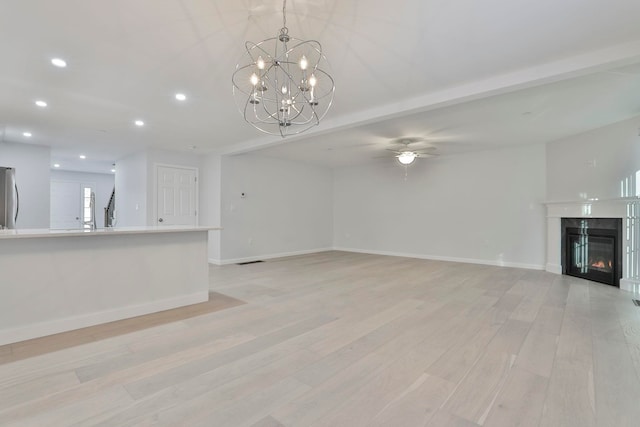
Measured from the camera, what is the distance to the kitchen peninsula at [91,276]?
2.58 m

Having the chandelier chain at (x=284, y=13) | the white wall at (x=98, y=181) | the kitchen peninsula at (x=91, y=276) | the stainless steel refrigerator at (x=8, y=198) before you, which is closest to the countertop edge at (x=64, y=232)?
the kitchen peninsula at (x=91, y=276)

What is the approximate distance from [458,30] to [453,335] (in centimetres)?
248

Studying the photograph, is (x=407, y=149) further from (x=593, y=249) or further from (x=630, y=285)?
(x=630, y=285)

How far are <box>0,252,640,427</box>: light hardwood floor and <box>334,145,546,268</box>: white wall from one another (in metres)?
2.51

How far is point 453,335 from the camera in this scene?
8.87ft

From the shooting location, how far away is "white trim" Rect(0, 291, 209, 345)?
8.45 ft

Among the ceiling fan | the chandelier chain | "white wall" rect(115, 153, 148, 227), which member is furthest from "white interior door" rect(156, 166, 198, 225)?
the chandelier chain

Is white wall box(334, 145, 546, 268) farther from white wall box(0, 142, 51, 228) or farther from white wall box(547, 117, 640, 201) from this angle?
white wall box(0, 142, 51, 228)

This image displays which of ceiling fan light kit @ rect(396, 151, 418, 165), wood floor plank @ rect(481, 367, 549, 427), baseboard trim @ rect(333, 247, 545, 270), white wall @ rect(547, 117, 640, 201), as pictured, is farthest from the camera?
baseboard trim @ rect(333, 247, 545, 270)

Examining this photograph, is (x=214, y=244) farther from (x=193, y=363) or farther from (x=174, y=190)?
(x=193, y=363)

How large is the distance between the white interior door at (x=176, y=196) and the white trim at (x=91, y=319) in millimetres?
3335

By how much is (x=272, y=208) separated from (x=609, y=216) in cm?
624

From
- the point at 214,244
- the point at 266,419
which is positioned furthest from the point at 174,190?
the point at 266,419

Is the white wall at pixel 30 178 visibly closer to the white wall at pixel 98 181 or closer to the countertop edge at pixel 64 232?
the countertop edge at pixel 64 232
